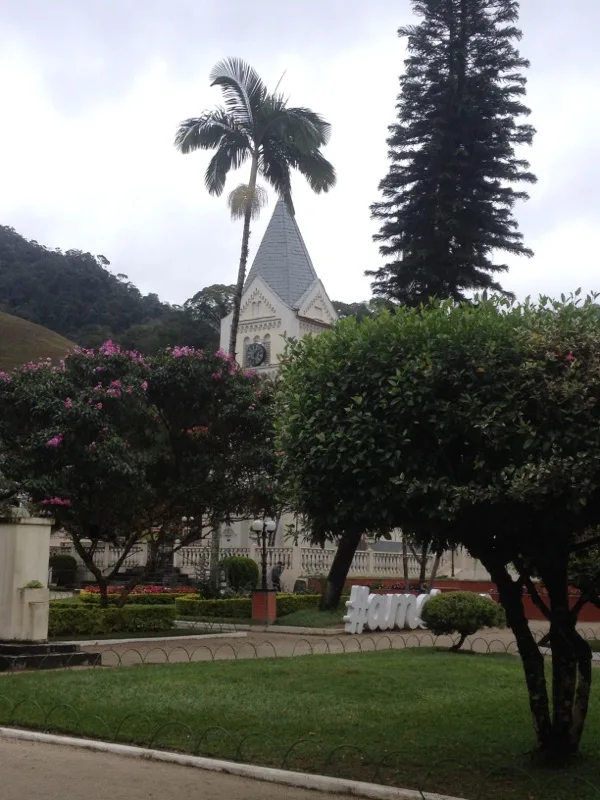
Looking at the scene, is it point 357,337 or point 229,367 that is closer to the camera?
point 357,337

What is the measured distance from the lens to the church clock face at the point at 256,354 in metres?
39.5

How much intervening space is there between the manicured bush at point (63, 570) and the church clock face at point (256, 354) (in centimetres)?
1065

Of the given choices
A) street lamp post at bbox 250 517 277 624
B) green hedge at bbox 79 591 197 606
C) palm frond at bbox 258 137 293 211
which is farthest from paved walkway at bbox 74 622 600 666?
palm frond at bbox 258 137 293 211

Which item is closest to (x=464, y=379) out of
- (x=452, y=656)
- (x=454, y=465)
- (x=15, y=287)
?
(x=454, y=465)

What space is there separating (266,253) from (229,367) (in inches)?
838

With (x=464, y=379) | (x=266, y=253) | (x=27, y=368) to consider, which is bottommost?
(x=464, y=379)

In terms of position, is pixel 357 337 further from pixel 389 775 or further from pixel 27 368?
pixel 27 368

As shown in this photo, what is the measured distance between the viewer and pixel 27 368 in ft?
64.9

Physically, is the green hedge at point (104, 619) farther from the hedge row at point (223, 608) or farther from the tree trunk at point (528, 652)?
the tree trunk at point (528, 652)

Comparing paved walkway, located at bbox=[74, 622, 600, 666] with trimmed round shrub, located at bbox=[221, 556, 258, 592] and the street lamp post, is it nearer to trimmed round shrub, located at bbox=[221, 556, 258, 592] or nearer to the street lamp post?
the street lamp post

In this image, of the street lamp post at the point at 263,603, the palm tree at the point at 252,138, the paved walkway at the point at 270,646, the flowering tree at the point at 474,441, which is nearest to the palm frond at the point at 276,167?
the palm tree at the point at 252,138

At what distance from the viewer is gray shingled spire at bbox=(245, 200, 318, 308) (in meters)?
40.1

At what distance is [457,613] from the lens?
16.2m

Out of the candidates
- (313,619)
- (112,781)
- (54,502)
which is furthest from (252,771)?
(313,619)
